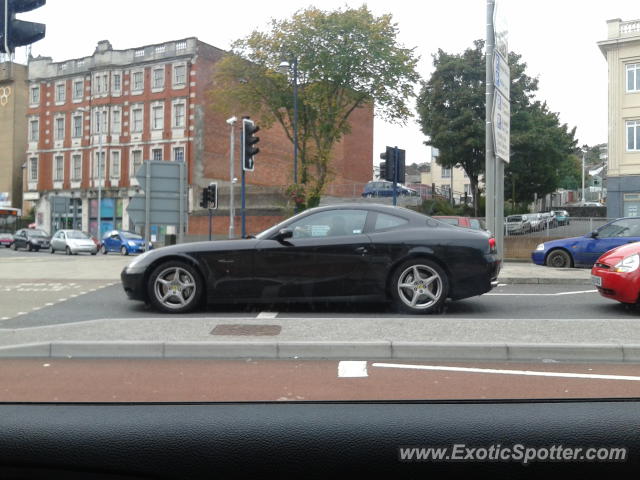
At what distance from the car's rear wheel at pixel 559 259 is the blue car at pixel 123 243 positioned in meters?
24.9

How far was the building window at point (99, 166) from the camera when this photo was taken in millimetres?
50931

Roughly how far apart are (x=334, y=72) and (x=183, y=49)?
17371mm

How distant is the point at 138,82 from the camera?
4881 centimetres

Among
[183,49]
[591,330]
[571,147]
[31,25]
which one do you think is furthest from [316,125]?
[31,25]

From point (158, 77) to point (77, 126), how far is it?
7351 millimetres

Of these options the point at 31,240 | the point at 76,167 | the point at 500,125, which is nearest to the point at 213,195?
the point at 500,125

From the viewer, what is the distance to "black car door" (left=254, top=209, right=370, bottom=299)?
8.14 meters

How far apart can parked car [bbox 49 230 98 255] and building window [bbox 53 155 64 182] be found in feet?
55.7

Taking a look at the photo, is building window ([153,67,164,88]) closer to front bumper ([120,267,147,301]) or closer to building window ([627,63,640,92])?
A: building window ([627,63,640,92])

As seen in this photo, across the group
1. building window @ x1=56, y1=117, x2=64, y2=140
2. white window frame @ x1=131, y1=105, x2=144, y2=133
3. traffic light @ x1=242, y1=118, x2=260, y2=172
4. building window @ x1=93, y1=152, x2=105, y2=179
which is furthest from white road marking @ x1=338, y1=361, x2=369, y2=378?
building window @ x1=93, y1=152, x2=105, y2=179

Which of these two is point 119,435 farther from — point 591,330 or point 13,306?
point 13,306

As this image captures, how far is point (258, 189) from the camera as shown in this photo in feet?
156

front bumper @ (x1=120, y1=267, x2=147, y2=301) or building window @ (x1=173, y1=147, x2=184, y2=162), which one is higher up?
building window @ (x1=173, y1=147, x2=184, y2=162)

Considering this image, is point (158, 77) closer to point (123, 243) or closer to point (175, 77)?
point (175, 77)
